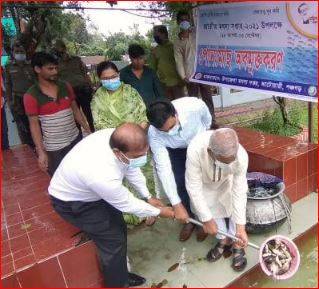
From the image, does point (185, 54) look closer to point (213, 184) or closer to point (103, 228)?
point (213, 184)

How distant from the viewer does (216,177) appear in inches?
115

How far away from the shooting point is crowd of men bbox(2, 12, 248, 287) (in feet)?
7.79

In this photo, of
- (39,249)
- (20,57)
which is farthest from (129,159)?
(20,57)

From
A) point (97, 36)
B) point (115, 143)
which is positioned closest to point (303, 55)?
point (115, 143)

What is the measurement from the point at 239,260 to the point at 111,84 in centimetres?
203

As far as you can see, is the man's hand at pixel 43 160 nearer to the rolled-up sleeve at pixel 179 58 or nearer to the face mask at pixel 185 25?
the rolled-up sleeve at pixel 179 58

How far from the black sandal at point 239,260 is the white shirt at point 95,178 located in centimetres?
103

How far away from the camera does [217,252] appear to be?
332cm

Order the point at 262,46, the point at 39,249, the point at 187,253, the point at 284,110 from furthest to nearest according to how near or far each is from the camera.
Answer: the point at 284,110, the point at 262,46, the point at 187,253, the point at 39,249

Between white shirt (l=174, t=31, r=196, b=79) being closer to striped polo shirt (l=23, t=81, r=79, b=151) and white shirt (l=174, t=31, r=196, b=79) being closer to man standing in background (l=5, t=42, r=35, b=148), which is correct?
striped polo shirt (l=23, t=81, r=79, b=151)

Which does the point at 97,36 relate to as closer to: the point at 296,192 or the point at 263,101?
the point at 263,101

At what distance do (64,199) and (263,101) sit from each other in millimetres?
10019

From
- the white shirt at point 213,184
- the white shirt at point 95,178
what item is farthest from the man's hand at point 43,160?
the white shirt at point 213,184

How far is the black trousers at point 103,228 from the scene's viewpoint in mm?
2527
